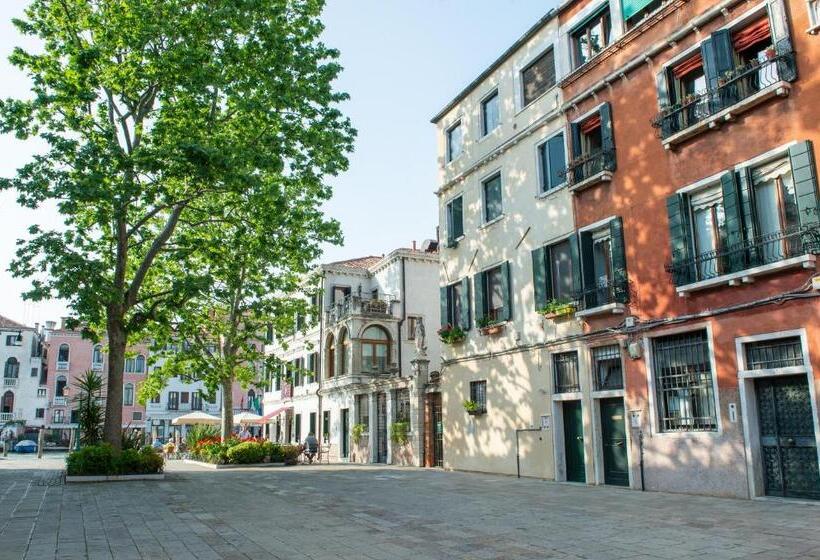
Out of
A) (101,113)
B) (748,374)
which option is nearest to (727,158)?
(748,374)

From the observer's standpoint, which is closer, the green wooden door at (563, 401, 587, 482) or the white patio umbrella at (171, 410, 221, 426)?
the green wooden door at (563, 401, 587, 482)

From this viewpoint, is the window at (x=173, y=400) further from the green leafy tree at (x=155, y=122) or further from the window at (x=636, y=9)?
the window at (x=636, y=9)

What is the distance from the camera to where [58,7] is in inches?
695

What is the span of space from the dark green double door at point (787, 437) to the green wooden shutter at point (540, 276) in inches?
243

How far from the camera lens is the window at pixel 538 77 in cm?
1819

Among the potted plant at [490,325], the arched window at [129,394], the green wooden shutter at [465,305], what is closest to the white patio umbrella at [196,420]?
the green wooden shutter at [465,305]

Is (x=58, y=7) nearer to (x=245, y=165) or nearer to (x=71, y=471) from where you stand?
(x=245, y=165)

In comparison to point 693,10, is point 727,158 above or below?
below

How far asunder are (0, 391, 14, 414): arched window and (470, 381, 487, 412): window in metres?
65.1

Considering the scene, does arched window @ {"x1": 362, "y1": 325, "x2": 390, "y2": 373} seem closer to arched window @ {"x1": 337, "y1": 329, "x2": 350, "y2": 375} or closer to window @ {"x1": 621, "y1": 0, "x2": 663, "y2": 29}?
arched window @ {"x1": 337, "y1": 329, "x2": 350, "y2": 375}

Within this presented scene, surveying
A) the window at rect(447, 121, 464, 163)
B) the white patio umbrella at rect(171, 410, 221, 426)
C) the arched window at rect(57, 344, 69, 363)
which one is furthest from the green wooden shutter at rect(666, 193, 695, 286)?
the arched window at rect(57, 344, 69, 363)

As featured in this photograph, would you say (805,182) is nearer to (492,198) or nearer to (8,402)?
(492,198)

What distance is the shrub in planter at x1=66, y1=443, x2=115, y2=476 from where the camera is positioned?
17.4 metres

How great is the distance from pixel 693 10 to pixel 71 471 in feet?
61.3
